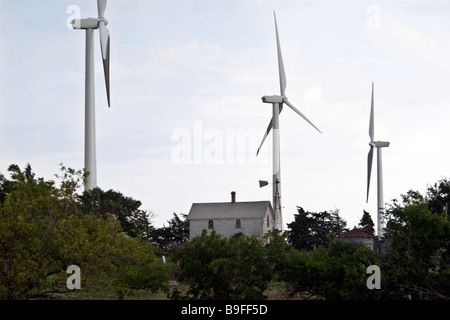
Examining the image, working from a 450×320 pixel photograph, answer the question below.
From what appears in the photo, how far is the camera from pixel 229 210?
8006cm

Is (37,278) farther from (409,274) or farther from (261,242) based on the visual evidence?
(409,274)

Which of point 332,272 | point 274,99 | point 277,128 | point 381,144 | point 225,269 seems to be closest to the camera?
point 225,269

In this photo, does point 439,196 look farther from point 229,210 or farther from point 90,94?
point 90,94

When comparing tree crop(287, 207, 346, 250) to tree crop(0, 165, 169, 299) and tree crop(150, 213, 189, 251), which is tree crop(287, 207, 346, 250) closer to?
tree crop(150, 213, 189, 251)

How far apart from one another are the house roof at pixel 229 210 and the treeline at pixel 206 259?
137 feet

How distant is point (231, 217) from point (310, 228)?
7.97 meters

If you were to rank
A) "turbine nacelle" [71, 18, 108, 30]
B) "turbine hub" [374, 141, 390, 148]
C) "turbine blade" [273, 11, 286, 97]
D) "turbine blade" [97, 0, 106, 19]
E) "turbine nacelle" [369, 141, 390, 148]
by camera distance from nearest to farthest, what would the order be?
1. "turbine nacelle" [71, 18, 108, 30]
2. "turbine blade" [97, 0, 106, 19]
3. "turbine blade" [273, 11, 286, 97]
4. "turbine nacelle" [369, 141, 390, 148]
5. "turbine hub" [374, 141, 390, 148]

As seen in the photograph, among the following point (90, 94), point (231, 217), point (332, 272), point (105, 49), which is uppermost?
point (105, 49)

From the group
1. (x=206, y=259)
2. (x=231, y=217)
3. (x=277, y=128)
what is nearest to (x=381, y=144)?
(x=277, y=128)

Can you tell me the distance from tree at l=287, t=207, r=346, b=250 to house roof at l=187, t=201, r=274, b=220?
334 centimetres

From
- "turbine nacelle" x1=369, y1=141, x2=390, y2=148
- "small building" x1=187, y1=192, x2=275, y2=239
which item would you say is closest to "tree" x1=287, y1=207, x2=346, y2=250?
"small building" x1=187, y1=192, x2=275, y2=239

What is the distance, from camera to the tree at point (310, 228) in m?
76.5

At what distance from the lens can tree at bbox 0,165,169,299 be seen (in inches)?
1203
